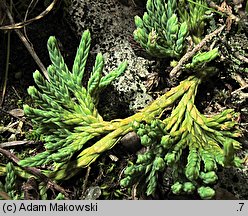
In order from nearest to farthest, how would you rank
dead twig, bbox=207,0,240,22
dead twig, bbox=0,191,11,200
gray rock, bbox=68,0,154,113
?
dead twig, bbox=0,191,11,200, dead twig, bbox=207,0,240,22, gray rock, bbox=68,0,154,113

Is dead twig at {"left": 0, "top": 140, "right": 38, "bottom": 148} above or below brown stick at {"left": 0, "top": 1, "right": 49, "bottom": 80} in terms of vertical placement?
below

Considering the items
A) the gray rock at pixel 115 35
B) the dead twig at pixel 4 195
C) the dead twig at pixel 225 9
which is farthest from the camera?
the gray rock at pixel 115 35

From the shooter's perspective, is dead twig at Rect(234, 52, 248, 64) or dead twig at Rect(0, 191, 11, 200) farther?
dead twig at Rect(234, 52, 248, 64)

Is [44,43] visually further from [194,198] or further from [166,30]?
[194,198]

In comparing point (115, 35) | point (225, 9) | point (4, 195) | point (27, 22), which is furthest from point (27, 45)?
point (225, 9)

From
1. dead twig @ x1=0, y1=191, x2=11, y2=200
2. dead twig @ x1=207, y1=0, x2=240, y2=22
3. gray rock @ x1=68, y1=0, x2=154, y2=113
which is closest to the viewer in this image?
dead twig @ x1=0, y1=191, x2=11, y2=200

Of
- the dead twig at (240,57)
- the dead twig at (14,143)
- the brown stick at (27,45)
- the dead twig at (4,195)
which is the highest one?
the brown stick at (27,45)

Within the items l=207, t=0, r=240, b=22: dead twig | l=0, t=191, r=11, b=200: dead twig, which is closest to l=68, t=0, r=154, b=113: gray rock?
l=207, t=0, r=240, b=22: dead twig

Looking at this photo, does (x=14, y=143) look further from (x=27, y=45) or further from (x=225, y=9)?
(x=225, y=9)

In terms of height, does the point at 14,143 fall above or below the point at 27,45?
below

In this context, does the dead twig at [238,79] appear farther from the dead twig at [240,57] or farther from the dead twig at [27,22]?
the dead twig at [27,22]

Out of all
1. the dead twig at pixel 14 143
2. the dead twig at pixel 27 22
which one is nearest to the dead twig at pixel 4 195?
the dead twig at pixel 14 143

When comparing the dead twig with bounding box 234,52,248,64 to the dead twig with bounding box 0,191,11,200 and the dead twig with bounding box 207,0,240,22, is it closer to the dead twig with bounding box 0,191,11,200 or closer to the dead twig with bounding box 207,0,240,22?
the dead twig with bounding box 207,0,240,22
